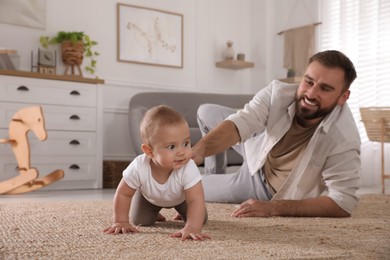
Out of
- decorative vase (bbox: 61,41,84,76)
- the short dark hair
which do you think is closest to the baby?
the short dark hair

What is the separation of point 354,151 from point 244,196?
0.68 m

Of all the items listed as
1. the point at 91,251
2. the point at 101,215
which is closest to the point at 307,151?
the point at 101,215

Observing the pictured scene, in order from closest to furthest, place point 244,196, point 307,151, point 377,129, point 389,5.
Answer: point 307,151
point 244,196
point 377,129
point 389,5

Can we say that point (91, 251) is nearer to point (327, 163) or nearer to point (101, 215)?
point (101, 215)

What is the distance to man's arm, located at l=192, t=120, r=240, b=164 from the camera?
1969 mm

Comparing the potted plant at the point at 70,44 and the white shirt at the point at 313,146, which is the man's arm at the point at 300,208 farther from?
the potted plant at the point at 70,44

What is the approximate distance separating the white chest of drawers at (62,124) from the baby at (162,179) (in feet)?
8.78

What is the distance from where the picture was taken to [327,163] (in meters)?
2.15

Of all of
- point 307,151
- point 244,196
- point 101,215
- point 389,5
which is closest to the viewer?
point 101,215

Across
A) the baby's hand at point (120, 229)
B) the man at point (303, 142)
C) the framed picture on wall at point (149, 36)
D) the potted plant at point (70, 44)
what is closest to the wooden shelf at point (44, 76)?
the potted plant at point (70, 44)

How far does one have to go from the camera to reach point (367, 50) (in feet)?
16.5

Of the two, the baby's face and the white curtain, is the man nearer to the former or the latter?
the baby's face

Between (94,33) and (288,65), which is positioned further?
(288,65)

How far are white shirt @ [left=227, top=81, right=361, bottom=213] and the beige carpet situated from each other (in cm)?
17
